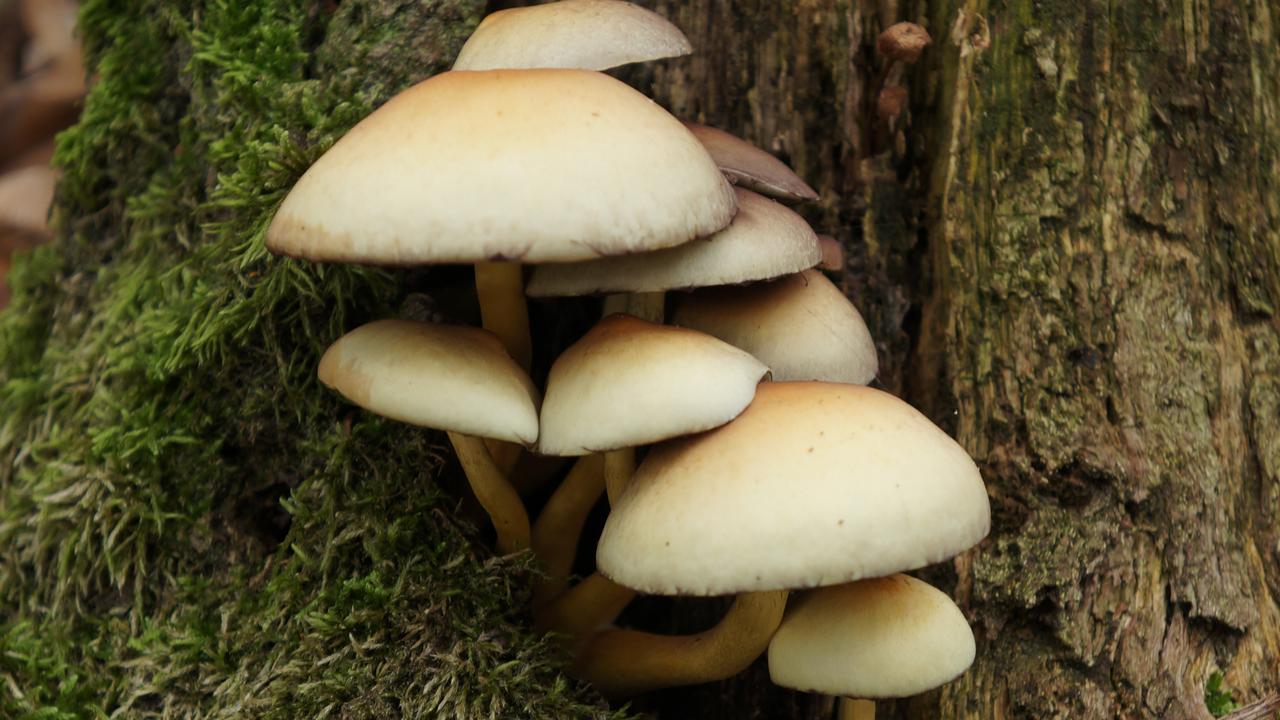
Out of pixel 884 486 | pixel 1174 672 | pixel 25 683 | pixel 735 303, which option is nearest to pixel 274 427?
pixel 25 683

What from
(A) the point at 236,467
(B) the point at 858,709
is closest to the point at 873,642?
(B) the point at 858,709

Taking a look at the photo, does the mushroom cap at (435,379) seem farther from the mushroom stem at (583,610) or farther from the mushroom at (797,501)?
the mushroom stem at (583,610)

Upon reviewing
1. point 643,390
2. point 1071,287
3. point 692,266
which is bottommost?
point 1071,287

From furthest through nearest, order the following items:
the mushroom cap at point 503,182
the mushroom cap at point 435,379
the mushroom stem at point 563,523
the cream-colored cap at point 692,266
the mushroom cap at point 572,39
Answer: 1. the mushroom stem at point 563,523
2. the mushroom cap at point 572,39
3. the cream-colored cap at point 692,266
4. the mushroom cap at point 435,379
5. the mushroom cap at point 503,182

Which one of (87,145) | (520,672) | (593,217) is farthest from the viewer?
(87,145)

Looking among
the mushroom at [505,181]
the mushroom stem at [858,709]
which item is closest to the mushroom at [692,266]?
the mushroom at [505,181]

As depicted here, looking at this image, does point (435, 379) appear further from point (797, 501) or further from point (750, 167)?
point (750, 167)

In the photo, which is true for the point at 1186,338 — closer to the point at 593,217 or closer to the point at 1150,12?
the point at 1150,12
